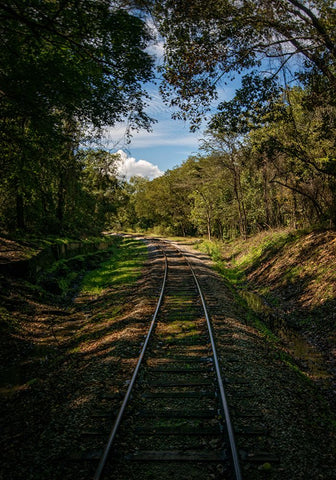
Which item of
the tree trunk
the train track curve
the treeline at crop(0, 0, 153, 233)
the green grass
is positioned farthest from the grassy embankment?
the treeline at crop(0, 0, 153, 233)

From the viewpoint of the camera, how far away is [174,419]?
446 centimetres

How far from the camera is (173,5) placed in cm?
807

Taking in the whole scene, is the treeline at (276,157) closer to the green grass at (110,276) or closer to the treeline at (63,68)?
the treeline at (63,68)

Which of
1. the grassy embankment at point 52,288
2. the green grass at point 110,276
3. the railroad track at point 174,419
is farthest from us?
the green grass at point 110,276

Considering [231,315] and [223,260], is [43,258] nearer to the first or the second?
[231,315]

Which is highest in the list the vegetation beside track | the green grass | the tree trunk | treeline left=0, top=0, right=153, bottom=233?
treeline left=0, top=0, right=153, bottom=233

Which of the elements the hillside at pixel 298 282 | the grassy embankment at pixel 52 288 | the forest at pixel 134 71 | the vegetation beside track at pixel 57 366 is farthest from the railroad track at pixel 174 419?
the forest at pixel 134 71

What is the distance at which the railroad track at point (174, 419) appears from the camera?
3.56 m

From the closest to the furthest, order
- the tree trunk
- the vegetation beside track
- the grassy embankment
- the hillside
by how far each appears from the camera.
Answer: the vegetation beside track, the grassy embankment, the hillside, the tree trunk

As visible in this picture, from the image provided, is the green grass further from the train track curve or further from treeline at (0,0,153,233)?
the train track curve

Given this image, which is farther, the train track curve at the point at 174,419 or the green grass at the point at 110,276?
the green grass at the point at 110,276

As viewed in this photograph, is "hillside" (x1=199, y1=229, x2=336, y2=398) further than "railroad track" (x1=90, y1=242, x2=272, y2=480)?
Yes

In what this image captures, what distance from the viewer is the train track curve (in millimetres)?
3568

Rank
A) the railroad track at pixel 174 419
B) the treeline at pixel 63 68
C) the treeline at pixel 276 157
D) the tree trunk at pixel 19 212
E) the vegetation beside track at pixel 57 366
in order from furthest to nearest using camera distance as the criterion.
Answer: the tree trunk at pixel 19 212
the treeline at pixel 276 157
the treeline at pixel 63 68
the vegetation beside track at pixel 57 366
the railroad track at pixel 174 419
